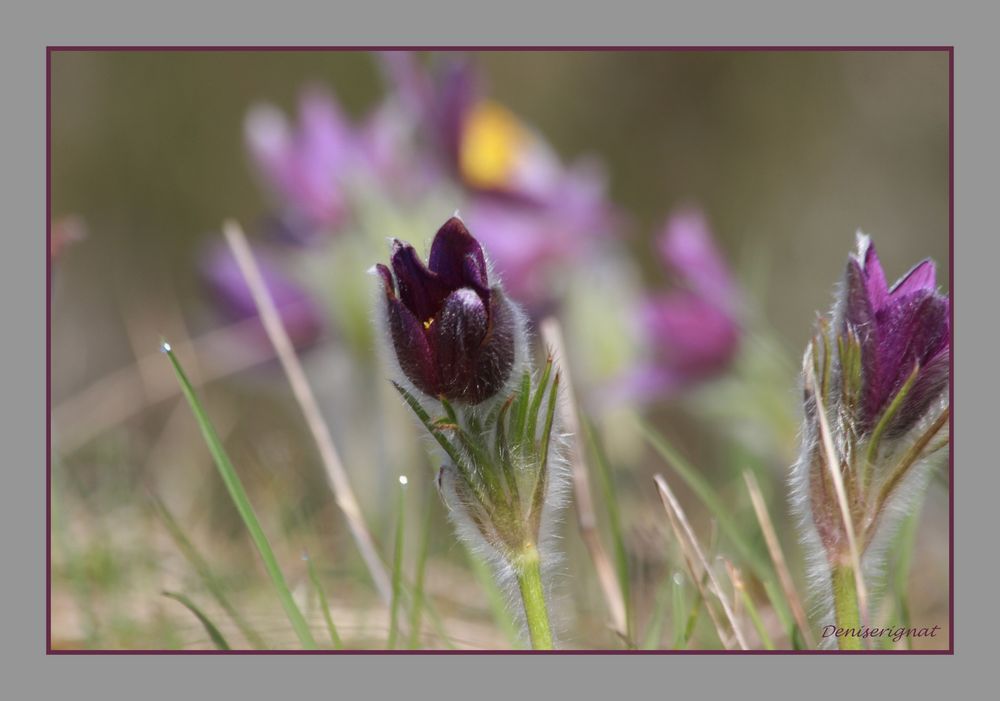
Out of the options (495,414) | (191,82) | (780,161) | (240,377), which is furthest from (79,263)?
(495,414)

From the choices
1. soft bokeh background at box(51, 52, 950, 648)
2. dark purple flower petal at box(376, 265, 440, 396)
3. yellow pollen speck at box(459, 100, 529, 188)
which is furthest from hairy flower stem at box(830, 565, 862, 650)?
soft bokeh background at box(51, 52, 950, 648)

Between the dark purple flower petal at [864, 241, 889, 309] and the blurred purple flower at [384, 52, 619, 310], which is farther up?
the blurred purple flower at [384, 52, 619, 310]

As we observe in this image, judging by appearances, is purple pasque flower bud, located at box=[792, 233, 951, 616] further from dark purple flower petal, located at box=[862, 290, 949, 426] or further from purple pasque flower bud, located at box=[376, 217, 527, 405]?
purple pasque flower bud, located at box=[376, 217, 527, 405]

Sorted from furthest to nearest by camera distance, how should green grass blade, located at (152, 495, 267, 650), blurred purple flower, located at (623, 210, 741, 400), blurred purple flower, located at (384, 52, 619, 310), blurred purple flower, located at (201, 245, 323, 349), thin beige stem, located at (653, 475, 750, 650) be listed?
blurred purple flower, located at (201, 245, 323, 349) → blurred purple flower, located at (384, 52, 619, 310) → blurred purple flower, located at (623, 210, 741, 400) → green grass blade, located at (152, 495, 267, 650) → thin beige stem, located at (653, 475, 750, 650)

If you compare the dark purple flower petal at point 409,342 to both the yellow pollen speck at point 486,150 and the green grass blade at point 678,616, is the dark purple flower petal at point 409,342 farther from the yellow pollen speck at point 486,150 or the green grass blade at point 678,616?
the yellow pollen speck at point 486,150

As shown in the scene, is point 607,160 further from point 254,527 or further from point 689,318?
point 254,527

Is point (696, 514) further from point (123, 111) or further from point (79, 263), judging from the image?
point (79, 263)

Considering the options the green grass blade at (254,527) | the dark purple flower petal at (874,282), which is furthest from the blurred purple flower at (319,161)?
the dark purple flower petal at (874,282)
